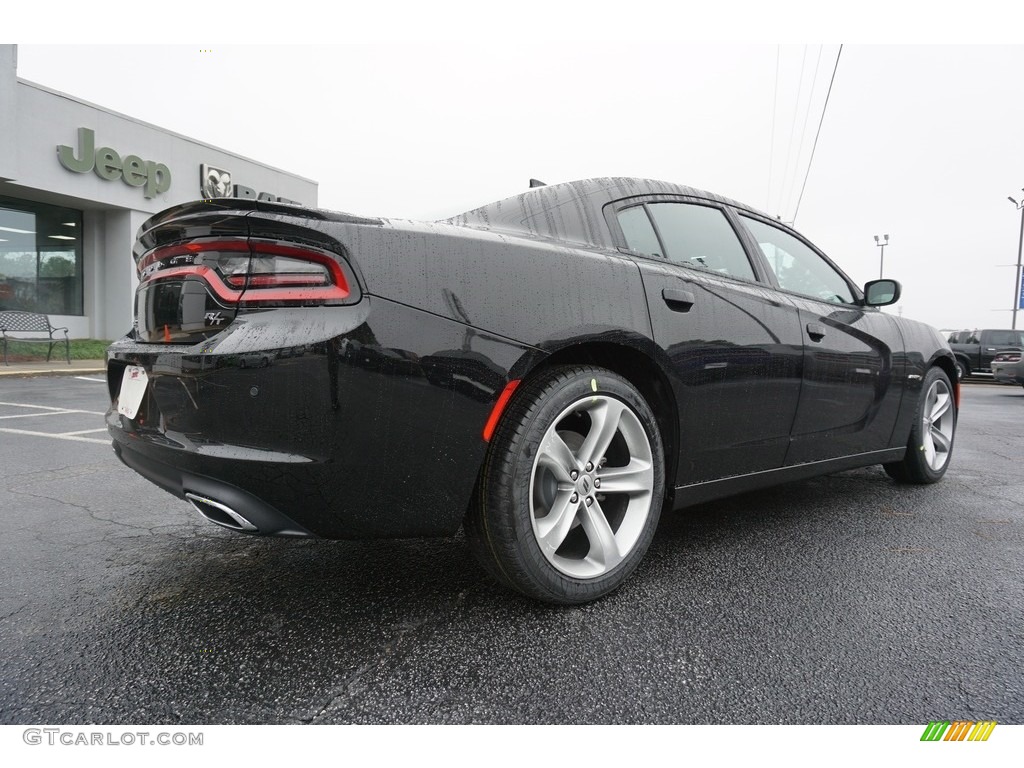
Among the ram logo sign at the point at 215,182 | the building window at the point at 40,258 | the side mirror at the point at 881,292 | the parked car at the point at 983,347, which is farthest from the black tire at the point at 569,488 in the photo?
the parked car at the point at 983,347

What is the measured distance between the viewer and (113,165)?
15.3m

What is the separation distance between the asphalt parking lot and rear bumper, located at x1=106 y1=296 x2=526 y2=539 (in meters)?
0.34

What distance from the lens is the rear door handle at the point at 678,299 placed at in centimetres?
213

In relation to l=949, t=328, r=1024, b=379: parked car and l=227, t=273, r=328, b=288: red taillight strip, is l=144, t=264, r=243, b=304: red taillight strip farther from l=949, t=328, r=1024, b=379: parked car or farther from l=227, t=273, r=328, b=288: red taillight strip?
l=949, t=328, r=1024, b=379: parked car

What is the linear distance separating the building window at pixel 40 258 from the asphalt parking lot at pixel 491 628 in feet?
50.9

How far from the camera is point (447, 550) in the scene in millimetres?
2385

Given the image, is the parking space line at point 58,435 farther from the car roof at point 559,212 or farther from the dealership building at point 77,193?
the dealership building at point 77,193

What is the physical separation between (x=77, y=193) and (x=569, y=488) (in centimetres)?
1729

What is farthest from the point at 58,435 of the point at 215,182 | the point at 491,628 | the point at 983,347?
the point at 983,347

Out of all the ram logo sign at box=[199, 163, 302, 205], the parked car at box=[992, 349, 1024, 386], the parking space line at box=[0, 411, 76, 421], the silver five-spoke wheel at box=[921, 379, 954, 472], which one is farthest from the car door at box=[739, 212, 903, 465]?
the ram logo sign at box=[199, 163, 302, 205]

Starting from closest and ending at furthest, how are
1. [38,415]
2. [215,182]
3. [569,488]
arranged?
[569,488] → [38,415] → [215,182]

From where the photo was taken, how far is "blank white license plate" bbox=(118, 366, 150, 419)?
5.60 ft

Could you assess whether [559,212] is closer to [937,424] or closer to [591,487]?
[591,487]

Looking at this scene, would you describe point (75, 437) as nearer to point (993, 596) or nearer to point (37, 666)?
point (37, 666)
